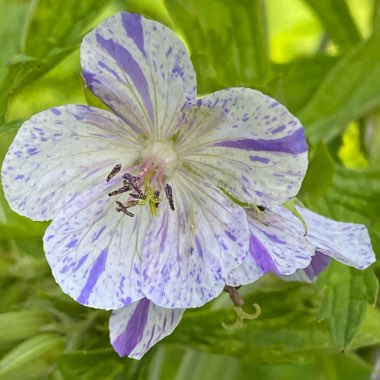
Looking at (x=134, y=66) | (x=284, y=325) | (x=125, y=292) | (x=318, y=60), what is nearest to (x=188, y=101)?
(x=134, y=66)

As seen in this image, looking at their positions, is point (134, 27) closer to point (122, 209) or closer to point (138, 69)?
point (138, 69)

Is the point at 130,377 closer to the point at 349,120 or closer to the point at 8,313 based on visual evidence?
the point at 8,313

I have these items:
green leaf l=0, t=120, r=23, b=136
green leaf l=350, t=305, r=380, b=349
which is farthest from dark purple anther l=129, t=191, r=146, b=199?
green leaf l=350, t=305, r=380, b=349

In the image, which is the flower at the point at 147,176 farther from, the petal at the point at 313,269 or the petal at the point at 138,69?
the petal at the point at 313,269

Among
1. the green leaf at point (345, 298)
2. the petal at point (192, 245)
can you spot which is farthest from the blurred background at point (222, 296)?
the petal at point (192, 245)

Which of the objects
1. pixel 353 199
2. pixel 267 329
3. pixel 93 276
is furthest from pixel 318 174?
pixel 93 276

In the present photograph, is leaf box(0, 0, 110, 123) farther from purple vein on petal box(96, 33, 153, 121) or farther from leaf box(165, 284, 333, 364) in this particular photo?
leaf box(165, 284, 333, 364)
